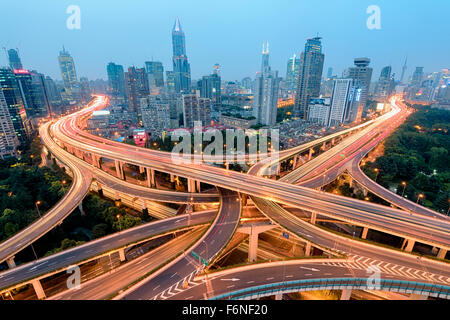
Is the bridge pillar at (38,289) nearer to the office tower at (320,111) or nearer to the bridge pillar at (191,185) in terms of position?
the bridge pillar at (191,185)

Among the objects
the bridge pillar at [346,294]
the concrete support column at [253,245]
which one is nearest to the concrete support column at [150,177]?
the concrete support column at [253,245]

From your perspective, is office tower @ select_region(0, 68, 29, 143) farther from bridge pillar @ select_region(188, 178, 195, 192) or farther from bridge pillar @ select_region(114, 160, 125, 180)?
bridge pillar @ select_region(188, 178, 195, 192)

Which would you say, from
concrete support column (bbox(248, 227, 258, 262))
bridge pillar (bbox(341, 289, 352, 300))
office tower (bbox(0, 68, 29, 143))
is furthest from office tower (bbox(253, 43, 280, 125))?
office tower (bbox(0, 68, 29, 143))

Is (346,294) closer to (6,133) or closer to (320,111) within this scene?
(6,133)

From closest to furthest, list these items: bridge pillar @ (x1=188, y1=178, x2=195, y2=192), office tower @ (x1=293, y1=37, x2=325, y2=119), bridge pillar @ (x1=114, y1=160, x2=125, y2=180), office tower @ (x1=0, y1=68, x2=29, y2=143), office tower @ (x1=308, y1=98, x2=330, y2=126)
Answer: bridge pillar @ (x1=188, y1=178, x2=195, y2=192)
bridge pillar @ (x1=114, y1=160, x2=125, y2=180)
office tower @ (x1=0, y1=68, x2=29, y2=143)
office tower @ (x1=308, y1=98, x2=330, y2=126)
office tower @ (x1=293, y1=37, x2=325, y2=119)

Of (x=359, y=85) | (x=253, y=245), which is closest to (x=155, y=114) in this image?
(x=253, y=245)

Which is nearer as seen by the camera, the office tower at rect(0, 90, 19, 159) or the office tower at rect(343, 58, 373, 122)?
the office tower at rect(0, 90, 19, 159)
